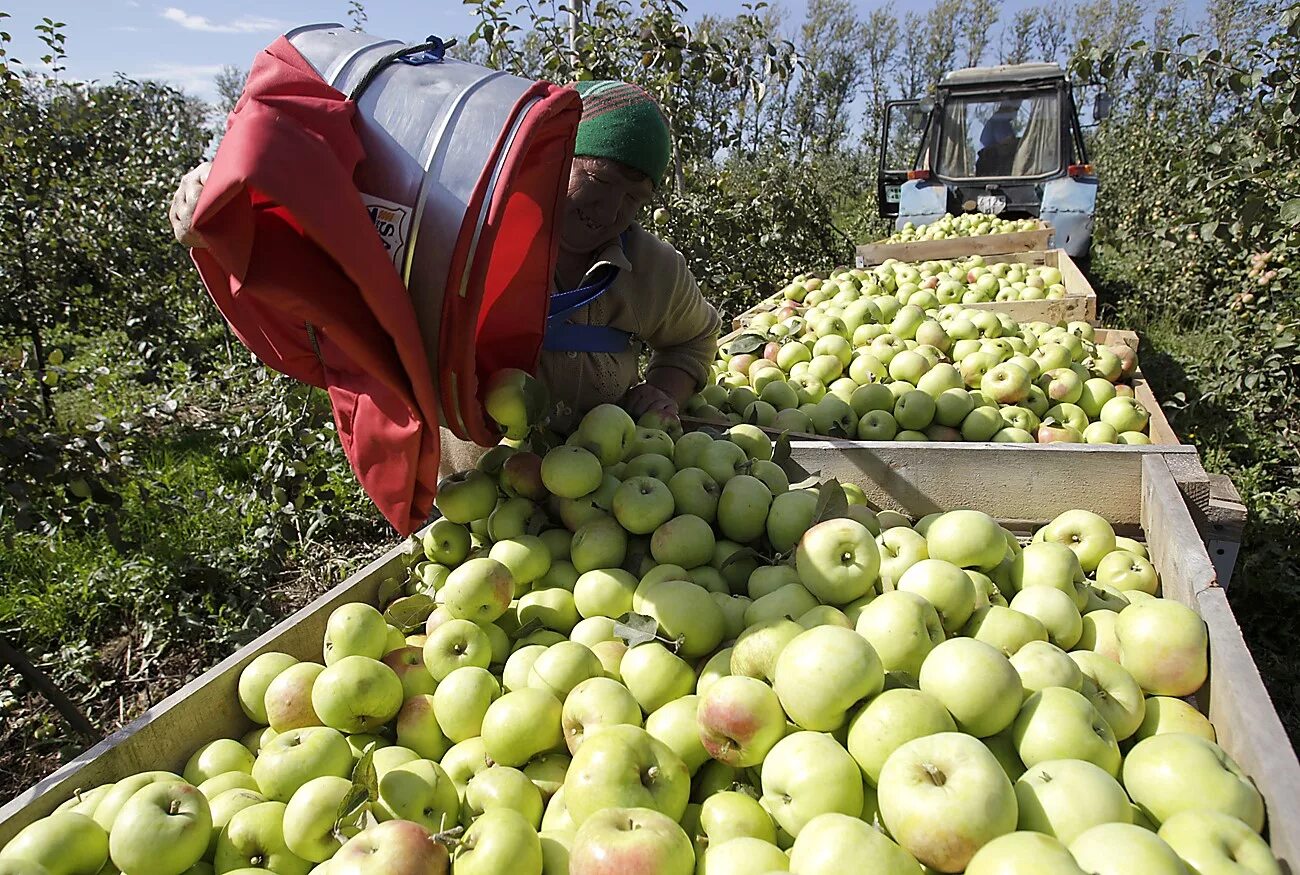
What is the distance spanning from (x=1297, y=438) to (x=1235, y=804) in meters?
4.57

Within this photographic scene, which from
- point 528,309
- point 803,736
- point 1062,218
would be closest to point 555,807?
point 803,736

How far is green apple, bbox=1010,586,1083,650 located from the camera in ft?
5.42

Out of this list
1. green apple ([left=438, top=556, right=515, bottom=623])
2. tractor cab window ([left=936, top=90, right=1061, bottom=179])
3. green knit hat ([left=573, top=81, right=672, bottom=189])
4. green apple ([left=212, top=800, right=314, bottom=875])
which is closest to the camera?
green apple ([left=212, top=800, right=314, bottom=875])

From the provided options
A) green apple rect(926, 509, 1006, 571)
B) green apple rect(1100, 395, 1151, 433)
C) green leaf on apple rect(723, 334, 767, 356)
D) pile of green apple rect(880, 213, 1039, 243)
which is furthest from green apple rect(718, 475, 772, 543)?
pile of green apple rect(880, 213, 1039, 243)

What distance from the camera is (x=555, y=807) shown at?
4.65 ft

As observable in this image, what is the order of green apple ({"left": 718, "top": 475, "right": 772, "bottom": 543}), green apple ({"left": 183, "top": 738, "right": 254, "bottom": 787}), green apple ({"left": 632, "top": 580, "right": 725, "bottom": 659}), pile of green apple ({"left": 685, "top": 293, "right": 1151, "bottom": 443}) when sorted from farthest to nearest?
pile of green apple ({"left": 685, "top": 293, "right": 1151, "bottom": 443}), green apple ({"left": 718, "top": 475, "right": 772, "bottom": 543}), green apple ({"left": 632, "top": 580, "right": 725, "bottom": 659}), green apple ({"left": 183, "top": 738, "right": 254, "bottom": 787})

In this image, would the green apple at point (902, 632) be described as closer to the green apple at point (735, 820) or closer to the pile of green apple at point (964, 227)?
the green apple at point (735, 820)

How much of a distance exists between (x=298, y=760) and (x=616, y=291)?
163 centimetres

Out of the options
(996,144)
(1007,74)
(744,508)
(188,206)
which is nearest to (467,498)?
(744,508)

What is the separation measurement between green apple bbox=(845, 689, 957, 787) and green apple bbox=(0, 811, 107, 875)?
111 cm

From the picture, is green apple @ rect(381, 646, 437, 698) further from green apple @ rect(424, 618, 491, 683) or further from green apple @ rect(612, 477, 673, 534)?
green apple @ rect(612, 477, 673, 534)

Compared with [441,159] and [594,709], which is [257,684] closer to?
[594,709]

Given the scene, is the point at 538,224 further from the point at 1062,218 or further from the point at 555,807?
the point at 1062,218

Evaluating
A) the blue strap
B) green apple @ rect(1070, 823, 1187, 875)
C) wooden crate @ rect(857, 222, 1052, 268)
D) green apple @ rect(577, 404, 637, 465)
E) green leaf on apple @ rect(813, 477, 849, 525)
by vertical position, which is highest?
the blue strap
